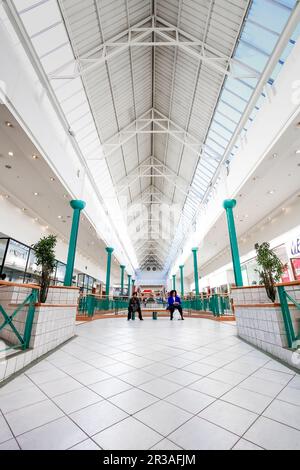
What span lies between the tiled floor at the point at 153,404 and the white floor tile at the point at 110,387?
0.01 meters

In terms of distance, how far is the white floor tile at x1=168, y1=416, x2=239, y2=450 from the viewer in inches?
53.0

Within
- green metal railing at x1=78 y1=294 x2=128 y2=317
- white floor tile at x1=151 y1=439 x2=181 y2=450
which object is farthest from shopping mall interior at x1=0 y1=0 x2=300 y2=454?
green metal railing at x1=78 y1=294 x2=128 y2=317

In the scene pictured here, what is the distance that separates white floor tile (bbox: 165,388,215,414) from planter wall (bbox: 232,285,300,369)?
1719 mm

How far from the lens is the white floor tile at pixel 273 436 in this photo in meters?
1.35

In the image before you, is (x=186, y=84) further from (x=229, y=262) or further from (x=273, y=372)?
(x=229, y=262)

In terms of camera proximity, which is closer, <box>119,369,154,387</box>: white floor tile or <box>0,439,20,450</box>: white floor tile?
<box>0,439,20,450</box>: white floor tile

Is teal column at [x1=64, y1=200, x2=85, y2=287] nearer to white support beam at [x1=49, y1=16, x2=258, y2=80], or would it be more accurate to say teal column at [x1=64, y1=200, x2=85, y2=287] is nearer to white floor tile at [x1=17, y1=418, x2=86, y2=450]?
white support beam at [x1=49, y1=16, x2=258, y2=80]

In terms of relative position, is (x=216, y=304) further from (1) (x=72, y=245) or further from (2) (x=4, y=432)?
(2) (x=4, y=432)

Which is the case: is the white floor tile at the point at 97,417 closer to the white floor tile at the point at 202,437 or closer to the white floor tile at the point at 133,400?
the white floor tile at the point at 133,400

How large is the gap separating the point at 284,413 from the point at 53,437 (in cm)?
185

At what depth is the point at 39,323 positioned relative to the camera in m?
→ 3.52

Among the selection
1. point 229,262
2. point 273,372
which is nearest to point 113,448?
point 273,372

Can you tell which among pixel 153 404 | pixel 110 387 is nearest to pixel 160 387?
pixel 153 404

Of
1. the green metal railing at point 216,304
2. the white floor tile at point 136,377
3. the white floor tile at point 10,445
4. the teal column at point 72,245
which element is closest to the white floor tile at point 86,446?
the white floor tile at point 10,445
